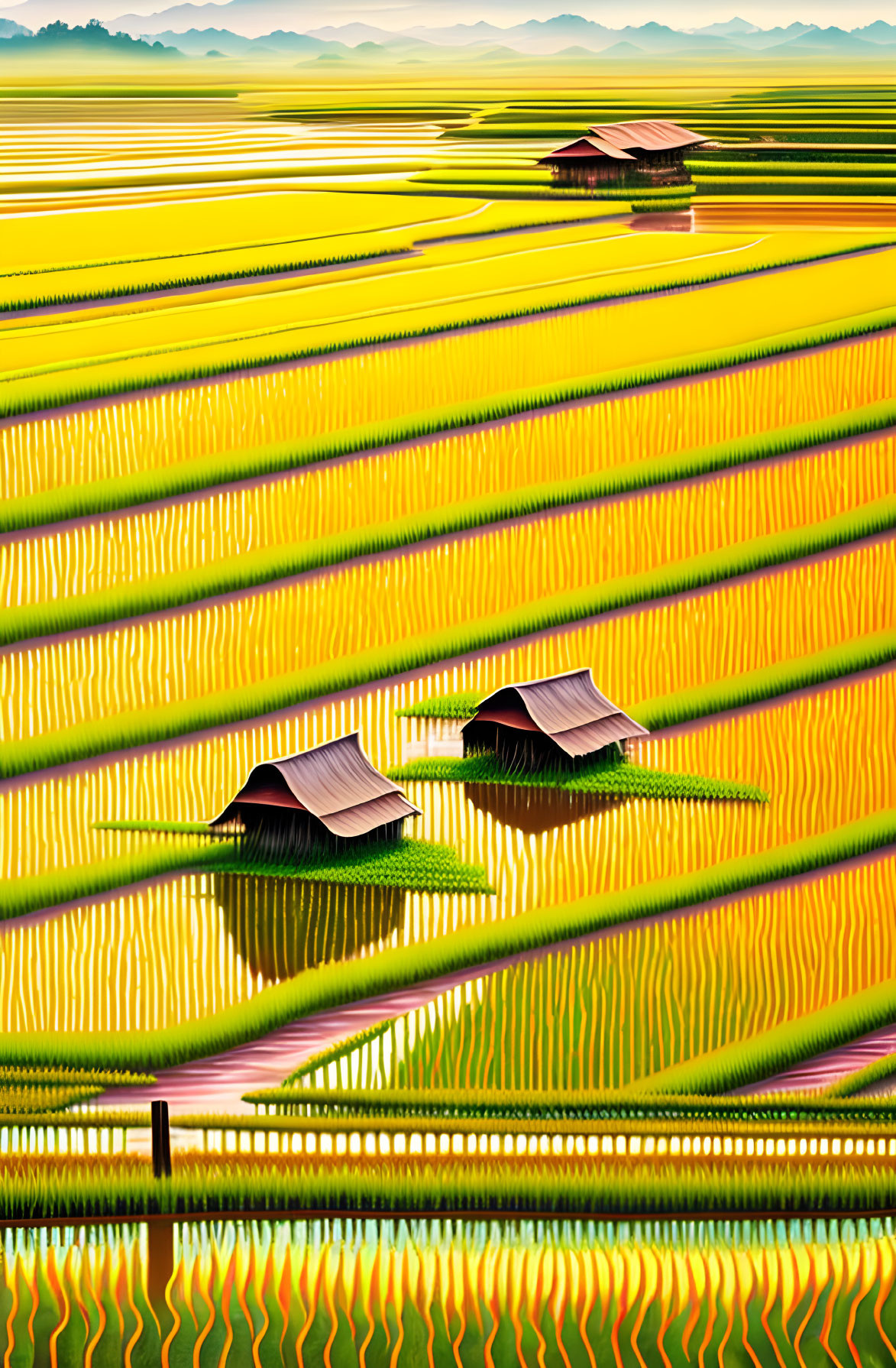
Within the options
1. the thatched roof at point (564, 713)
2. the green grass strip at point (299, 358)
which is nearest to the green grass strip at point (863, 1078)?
the thatched roof at point (564, 713)

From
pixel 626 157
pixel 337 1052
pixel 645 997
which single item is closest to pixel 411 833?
pixel 645 997

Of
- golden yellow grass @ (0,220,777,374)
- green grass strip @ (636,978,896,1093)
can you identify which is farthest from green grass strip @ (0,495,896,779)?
golden yellow grass @ (0,220,777,374)

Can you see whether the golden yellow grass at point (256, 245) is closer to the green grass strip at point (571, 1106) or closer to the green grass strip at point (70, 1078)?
the green grass strip at point (70, 1078)

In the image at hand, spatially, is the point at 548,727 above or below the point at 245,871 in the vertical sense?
above

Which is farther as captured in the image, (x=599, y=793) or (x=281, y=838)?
(x=599, y=793)

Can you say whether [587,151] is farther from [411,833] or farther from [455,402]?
[411,833]

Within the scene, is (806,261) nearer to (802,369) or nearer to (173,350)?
(802,369)

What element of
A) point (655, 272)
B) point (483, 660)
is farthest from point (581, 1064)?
point (655, 272)
